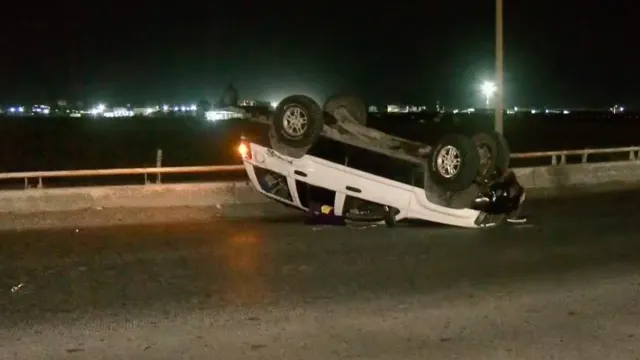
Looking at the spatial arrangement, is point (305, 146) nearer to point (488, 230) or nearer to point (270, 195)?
point (270, 195)

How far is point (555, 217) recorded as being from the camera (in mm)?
14781

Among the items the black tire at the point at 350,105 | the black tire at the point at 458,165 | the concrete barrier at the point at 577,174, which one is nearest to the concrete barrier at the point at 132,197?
the black tire at the point at 350,105

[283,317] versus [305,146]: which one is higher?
[305,146]

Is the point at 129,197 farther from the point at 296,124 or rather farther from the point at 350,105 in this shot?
the point at 350,105

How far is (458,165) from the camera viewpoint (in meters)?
12.7

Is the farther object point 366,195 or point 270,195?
point 270,195

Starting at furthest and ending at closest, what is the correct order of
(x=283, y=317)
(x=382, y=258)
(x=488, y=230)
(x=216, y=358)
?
(x=488, y=230) → (x=382, y=258) → (x=283, y=317) → (x=216, y=358)

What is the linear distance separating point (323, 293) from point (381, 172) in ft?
17.1

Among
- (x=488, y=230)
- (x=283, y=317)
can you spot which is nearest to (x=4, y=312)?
(x=283, y=317)

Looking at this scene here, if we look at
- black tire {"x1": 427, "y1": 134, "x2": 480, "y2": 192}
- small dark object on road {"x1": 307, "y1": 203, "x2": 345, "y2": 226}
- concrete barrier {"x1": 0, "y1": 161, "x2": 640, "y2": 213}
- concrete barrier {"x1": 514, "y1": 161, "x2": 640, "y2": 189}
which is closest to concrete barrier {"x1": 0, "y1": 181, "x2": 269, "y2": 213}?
concrete barrier {"x1": 0, "y1": 161, "x2": 640, "y2": 213}

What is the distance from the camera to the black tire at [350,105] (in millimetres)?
15547

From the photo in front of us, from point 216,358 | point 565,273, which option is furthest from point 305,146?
point 216,358

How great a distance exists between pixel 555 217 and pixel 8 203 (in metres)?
10.1

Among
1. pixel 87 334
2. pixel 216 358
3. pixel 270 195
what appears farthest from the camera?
pixel 270 195
